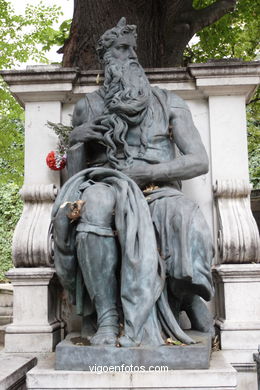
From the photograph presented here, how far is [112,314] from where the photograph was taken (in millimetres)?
3326

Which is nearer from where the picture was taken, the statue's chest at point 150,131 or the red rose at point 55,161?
the statue's chest at point 150,131

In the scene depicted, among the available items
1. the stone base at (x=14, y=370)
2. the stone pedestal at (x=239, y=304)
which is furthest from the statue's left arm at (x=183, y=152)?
the stone base at (x=14, y=370)

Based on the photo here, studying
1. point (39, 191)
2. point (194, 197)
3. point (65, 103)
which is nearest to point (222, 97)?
point (194, 197)

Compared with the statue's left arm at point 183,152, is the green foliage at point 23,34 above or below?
above

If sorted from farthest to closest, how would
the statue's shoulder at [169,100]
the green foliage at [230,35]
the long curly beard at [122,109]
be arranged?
the green foliage at [230,35]
the statue's shoulder at [169,100]
the long curly beard at [122,109]

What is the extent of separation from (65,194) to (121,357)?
1133 mm

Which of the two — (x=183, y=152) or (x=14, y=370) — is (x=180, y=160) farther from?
(x=14, y=370)

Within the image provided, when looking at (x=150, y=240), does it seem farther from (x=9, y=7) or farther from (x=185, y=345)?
(x=9, y=7)

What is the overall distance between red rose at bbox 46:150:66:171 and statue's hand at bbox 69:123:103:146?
1.22ft

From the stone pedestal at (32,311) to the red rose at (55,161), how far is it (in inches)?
35.7

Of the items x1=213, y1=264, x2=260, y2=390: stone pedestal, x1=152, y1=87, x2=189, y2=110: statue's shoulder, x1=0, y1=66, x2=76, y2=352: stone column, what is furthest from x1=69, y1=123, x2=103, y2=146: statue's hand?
→ x1=213, y1=264, x2=260, y2=390: stone pedestal

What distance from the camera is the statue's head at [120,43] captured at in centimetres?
440

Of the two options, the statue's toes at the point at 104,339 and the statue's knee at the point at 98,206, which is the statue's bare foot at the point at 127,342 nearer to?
the statue's toes at the point at 104,339

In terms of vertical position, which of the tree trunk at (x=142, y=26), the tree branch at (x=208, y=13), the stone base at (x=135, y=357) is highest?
the tree branch at (x=208, y=13)
